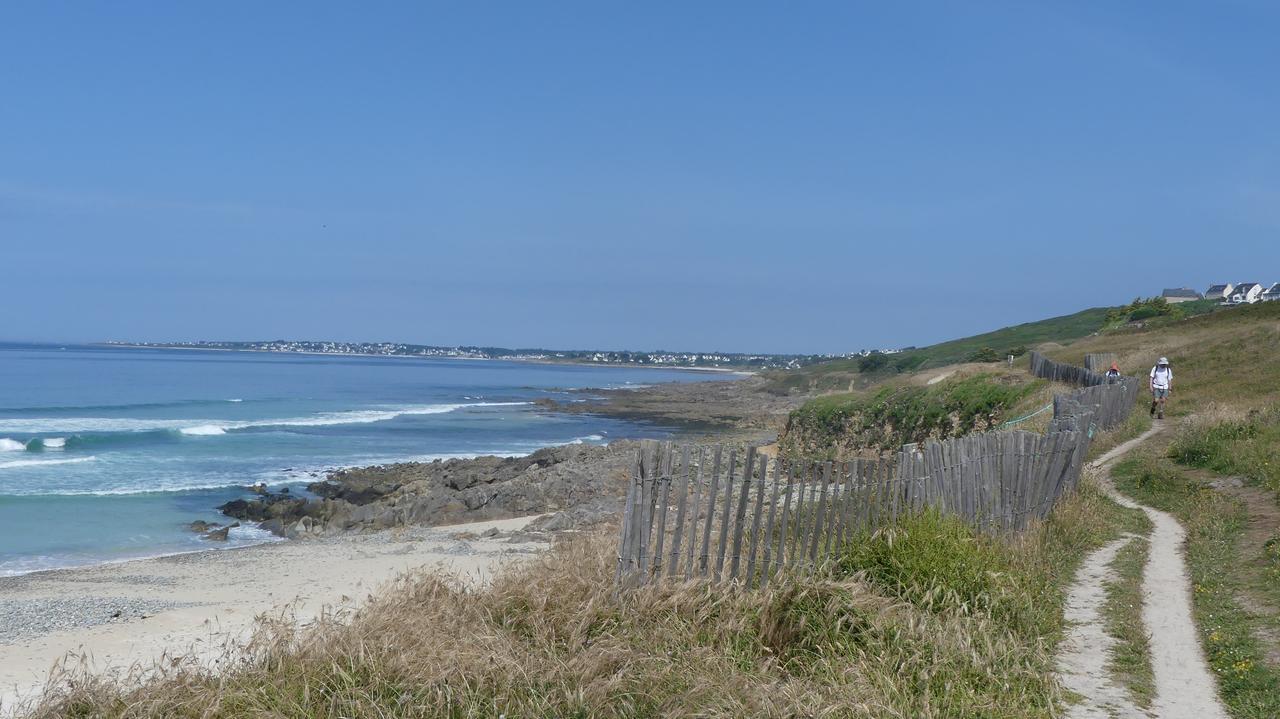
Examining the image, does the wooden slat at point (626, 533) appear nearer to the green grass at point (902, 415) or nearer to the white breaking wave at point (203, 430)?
the green grass at point (902, 415)

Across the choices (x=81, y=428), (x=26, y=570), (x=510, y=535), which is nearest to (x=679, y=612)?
(x=510, y=535)

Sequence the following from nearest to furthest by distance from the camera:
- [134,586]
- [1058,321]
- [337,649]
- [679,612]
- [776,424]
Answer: [337,649]
[679,612]
[134,586]
[776,424]
[1058,321]

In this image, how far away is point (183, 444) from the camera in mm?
45281

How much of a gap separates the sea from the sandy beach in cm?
291

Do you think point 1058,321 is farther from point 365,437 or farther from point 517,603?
point 517,603

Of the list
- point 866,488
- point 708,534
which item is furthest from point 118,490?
point 866,488

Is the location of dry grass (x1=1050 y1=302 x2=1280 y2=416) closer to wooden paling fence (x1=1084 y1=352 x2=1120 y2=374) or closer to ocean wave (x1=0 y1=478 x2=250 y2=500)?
wooden paling fence (x1=1084 y1=352 x2=1120 y2=374)

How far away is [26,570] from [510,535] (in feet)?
30.5

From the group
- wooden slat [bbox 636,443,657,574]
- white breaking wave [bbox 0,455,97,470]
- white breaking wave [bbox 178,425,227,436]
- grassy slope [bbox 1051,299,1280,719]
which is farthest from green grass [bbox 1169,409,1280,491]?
white breaking wave [bbox 178,425,227,436]

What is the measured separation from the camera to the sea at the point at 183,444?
2491cm

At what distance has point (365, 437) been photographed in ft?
173

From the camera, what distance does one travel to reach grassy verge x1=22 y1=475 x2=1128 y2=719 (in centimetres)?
622

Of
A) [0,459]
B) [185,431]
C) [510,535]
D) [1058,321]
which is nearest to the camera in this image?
[510,535]

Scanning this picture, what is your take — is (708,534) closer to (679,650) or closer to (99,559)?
(679,650)
